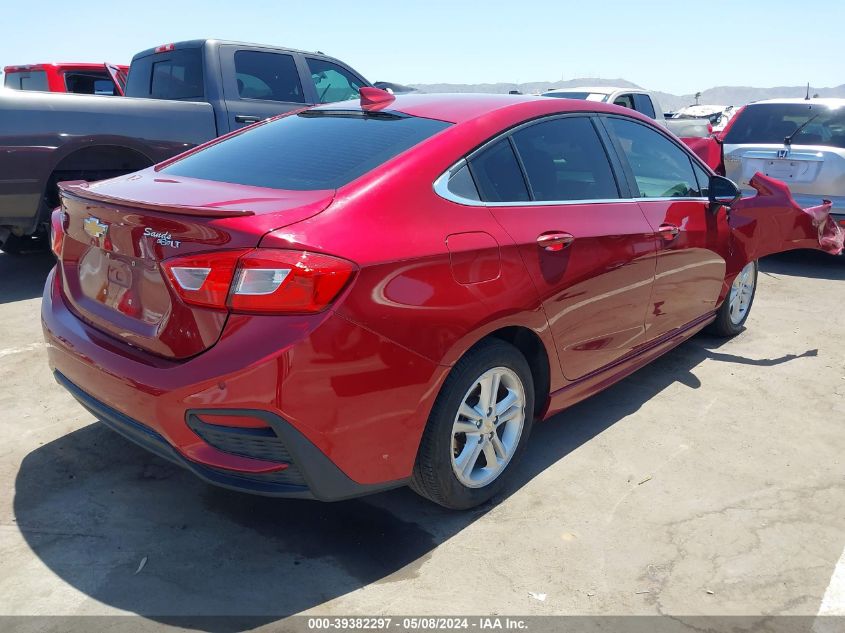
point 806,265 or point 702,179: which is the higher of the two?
point 702,179

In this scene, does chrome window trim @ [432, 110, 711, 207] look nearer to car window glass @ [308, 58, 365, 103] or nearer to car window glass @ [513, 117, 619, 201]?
car window glass @ [513, 117, 619, 201]

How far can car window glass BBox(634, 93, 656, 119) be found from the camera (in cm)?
1138

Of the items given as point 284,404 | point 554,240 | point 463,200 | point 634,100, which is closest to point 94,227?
point 284,404

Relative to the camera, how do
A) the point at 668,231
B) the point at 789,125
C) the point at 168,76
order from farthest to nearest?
the point at 789,125 → the point at 168,76 → the point at 668,231

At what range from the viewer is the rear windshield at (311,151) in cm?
272

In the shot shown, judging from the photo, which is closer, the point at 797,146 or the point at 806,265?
the point at 797,146

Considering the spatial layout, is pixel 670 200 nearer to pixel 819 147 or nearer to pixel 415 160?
pixel 415 160

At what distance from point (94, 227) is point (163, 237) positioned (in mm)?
464

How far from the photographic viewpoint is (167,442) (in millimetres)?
2412

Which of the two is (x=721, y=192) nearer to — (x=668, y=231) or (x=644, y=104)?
(x=668, y=231)

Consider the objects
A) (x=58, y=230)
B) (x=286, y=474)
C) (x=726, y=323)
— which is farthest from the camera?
(x=726, y=323)

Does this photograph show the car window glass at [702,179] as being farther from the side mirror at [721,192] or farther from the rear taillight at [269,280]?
the rear taillight at [269,280]

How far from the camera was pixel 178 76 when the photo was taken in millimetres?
7090

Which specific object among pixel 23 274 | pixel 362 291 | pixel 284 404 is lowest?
pixel 23 274
